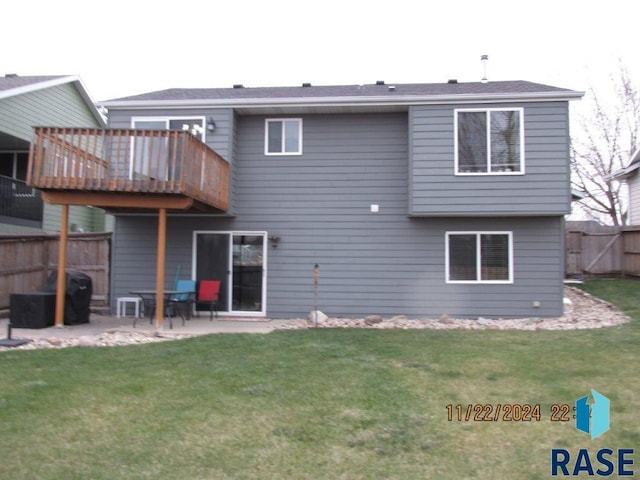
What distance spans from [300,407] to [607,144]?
75.4 feet

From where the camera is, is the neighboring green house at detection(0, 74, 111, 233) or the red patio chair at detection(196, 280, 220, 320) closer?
the red patio chair at detection(196, 280, 220, 320)

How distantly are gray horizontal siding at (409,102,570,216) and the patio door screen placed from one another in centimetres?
351

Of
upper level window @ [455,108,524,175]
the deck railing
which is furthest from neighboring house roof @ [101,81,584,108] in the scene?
the deck railing

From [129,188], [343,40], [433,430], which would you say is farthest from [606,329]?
[343,40]

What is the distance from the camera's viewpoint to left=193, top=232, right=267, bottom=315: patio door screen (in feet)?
35.6

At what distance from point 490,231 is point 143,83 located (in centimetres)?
2360

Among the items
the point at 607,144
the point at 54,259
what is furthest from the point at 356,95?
the point at 607,144

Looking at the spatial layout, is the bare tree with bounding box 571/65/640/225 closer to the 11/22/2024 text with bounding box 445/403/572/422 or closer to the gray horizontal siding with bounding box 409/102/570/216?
the gray horizontal siding with bounding box 409/102/570/216

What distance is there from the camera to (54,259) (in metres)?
11.8

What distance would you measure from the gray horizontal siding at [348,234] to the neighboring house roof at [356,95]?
0.56m

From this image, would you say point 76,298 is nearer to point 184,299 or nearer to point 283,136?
point 184,299

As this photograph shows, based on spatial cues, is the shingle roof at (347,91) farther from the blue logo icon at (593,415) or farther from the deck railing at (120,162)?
the blue logo icon at (593,415)

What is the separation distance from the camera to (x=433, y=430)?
4.00 m

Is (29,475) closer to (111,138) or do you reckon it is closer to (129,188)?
(129,188)
